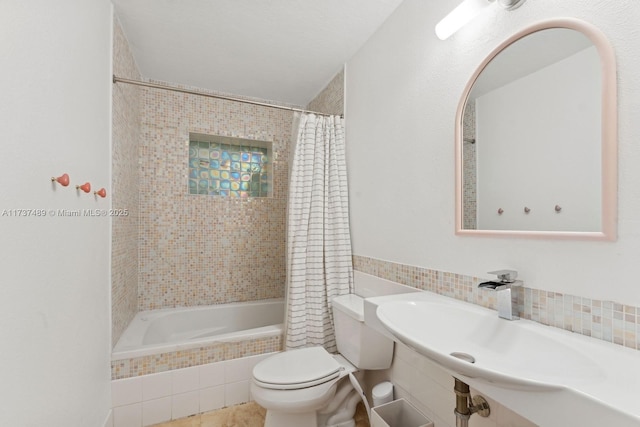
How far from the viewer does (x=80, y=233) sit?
3.88 ft

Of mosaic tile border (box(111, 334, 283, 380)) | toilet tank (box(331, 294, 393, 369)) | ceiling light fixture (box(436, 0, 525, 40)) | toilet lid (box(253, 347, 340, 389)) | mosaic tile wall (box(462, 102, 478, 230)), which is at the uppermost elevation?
ceiling light fixture (box(436, 0, 525, 40))

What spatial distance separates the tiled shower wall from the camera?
5.48ft

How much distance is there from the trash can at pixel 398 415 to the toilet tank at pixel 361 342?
197mm

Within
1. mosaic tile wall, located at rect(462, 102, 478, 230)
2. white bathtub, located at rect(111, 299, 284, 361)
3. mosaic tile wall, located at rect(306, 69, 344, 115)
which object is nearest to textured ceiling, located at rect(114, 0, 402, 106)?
mosaic tile wall, located at rect(306, 69, 344, 115)

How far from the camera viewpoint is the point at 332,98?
2.37 metres

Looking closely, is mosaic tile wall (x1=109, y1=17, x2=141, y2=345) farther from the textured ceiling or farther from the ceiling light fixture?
the ceiling light fixture

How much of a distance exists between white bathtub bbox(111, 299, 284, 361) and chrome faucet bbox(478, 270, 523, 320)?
56.5 inches

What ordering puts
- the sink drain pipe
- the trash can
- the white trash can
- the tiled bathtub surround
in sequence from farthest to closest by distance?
the tiled bathtub surround
the white trash can
the trash can
the sink drain pipe

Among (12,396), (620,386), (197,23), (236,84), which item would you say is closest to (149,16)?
(197,23)

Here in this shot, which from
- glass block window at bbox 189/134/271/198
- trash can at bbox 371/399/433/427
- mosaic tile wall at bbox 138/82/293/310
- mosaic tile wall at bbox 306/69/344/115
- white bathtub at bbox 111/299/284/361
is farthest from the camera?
glass block window at bbox 189/134/271/198

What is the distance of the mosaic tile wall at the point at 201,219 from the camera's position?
239cm

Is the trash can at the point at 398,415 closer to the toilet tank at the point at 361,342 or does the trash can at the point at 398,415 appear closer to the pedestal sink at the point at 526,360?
the toilet tank at the point at 361,342

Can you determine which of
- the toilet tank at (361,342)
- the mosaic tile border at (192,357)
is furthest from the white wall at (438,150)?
the mosaic tile border at (192,357)

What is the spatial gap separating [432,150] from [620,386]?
1.03 meters
